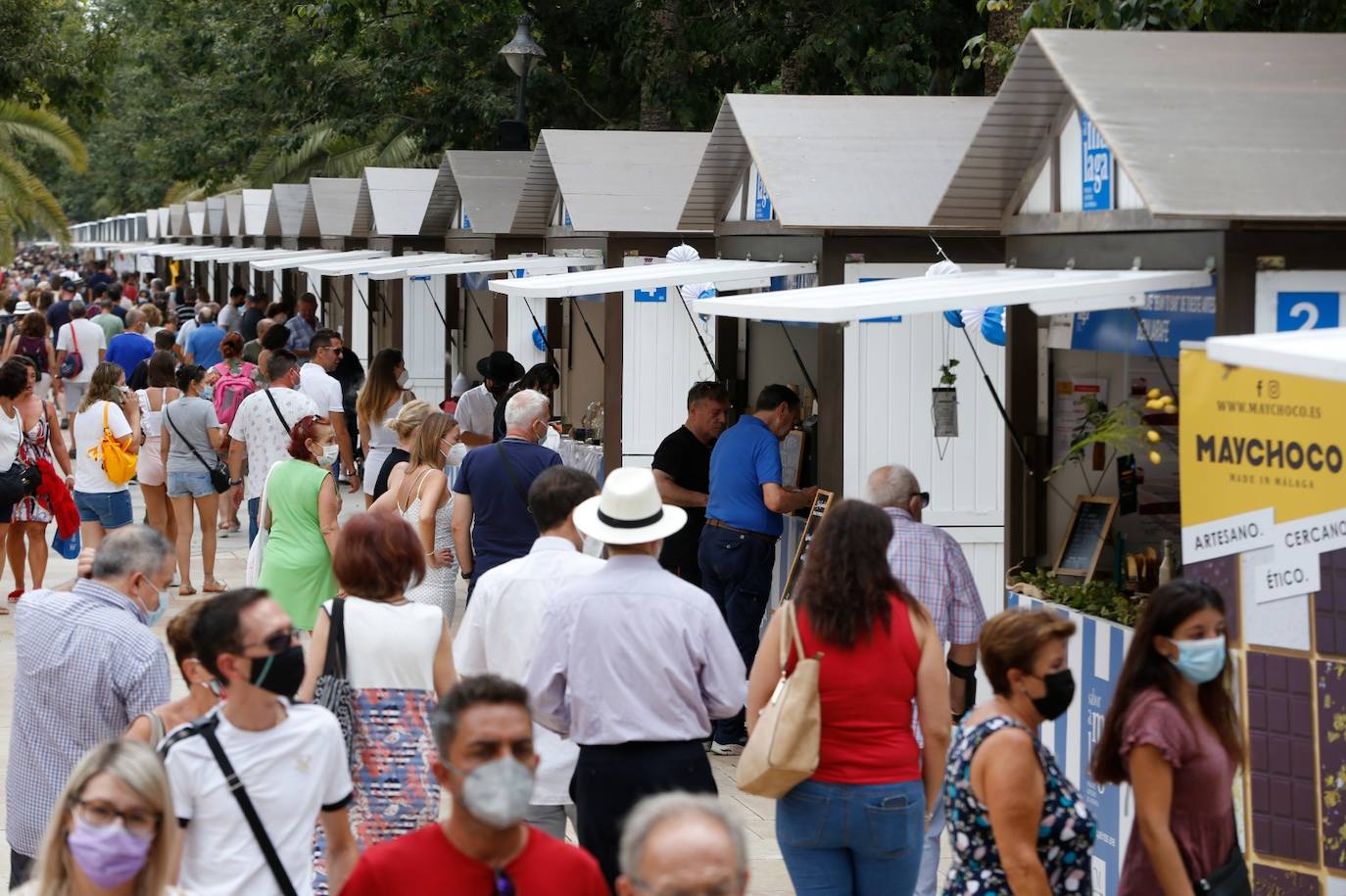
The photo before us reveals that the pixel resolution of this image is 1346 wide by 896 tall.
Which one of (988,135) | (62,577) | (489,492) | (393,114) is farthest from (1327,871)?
(393,114)

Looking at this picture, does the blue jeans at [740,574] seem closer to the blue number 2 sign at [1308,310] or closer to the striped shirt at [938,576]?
the striped shirt at [938,576]

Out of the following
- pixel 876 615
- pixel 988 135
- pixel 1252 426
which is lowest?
pixel 876 615

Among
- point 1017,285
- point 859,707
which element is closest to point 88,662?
point 859,707

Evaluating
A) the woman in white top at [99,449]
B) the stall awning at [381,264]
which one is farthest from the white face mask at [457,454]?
the stall awning at [381,264]

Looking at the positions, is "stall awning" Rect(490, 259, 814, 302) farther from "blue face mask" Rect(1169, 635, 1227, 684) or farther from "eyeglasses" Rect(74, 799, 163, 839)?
"eyeglasses" Rect(74, 799, 163, 839)

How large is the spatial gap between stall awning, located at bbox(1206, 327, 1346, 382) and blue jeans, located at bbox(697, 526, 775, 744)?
426 cm

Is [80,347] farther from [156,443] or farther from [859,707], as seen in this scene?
[859,707]

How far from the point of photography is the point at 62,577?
14516 millimetres

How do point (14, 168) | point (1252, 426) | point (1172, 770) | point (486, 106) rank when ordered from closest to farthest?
point (1172, 770)
point (1252, 426)
point (486, 106)
point (14, 168)

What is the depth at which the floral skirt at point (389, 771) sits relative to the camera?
16.2 feet

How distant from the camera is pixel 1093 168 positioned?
22.4 ft

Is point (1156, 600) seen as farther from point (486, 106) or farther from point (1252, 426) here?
point (486, 106)

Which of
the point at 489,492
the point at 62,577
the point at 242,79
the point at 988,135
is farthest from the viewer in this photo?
the point at 242,79

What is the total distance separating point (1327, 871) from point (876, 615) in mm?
1832
